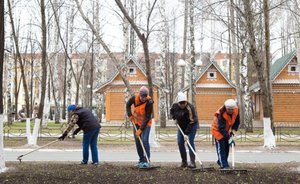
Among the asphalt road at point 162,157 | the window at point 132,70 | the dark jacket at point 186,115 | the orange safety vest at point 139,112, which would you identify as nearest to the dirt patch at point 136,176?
the dark jacket at point 186,115

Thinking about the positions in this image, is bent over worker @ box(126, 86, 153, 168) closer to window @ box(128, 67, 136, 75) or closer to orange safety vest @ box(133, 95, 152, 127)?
orange safety vest @ box(133, 95, 152, 127)

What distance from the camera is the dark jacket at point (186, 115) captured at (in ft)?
29.3

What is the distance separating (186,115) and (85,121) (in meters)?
2.34

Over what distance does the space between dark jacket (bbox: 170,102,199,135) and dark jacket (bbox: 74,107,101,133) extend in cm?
192

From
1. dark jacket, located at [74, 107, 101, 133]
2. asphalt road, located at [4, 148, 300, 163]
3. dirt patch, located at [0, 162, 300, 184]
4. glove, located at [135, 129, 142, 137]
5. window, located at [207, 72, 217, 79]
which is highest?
window, located at [207, 72, 217, 79]

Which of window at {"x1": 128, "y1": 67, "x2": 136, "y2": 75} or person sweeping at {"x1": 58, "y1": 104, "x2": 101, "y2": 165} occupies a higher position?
window at {"x1": 128, "y1": 67, "x2": 136, "y2": 75}

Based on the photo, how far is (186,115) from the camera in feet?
29.5

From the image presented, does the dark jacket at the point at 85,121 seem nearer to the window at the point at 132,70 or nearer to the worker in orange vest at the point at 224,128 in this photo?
the worker in orange vest at the point at 224,128

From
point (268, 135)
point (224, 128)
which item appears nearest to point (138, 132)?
point (224, 128)

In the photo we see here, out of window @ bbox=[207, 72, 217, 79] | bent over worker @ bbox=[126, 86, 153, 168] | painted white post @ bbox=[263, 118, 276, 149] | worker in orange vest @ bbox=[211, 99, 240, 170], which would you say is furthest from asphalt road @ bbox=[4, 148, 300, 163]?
window @ bbox=[207, 72, 217, 79]

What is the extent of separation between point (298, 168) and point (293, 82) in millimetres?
24163

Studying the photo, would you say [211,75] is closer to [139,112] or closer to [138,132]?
[139,112]

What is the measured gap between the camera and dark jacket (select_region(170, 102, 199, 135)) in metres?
8.94

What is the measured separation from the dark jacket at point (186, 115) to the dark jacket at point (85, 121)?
1922 millimetres
